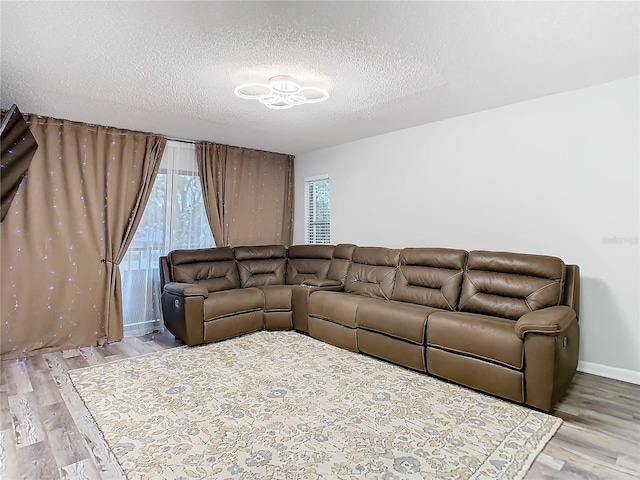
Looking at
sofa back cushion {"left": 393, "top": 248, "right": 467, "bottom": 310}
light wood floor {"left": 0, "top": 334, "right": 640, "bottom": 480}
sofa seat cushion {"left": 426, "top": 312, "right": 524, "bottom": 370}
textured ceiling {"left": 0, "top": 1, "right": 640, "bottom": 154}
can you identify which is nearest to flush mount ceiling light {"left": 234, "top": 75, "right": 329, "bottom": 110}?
textured ceiling {"left": 0, "top": 1, "right": 640, "bottom": 154}

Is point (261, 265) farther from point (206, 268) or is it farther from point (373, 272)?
point (373, 272)

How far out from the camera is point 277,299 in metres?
4.26

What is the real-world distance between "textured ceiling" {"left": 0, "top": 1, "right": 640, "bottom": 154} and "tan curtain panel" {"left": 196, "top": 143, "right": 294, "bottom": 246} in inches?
52.0

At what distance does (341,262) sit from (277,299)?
0.93 metres

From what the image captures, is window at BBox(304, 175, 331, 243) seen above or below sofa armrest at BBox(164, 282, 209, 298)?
above

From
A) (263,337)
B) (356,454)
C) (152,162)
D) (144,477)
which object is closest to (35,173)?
(152,162)

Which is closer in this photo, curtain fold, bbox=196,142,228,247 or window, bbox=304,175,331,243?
curtain fold, bbox=196,142,228,247

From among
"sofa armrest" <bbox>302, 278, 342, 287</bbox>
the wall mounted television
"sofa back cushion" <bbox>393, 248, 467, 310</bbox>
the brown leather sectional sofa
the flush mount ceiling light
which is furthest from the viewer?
"sofa armrest" <bbox>302, 278, 342, 287</bbox>

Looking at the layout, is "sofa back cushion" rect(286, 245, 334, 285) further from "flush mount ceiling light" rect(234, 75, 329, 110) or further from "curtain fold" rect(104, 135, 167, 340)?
"flush mount ceiling light" rect(234, 75, 329, 110)

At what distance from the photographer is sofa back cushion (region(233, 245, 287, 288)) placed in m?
4.73

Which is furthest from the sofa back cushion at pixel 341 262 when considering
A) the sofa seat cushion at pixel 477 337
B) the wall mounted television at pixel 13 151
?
the wall mounted television at pixel 13 151

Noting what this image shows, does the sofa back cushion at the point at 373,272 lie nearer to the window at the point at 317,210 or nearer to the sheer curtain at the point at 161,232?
the window at the point at 317,210

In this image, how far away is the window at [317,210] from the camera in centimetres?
541

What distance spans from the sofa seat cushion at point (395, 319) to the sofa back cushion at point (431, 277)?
28 cm
